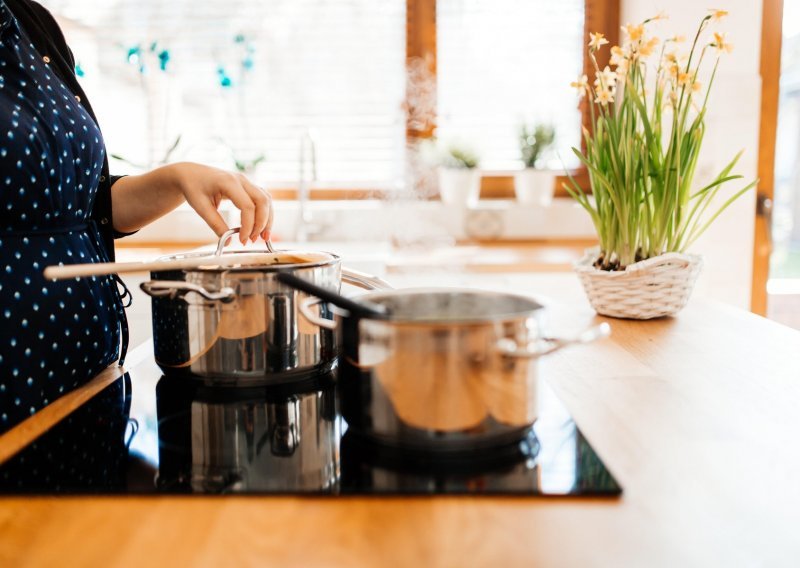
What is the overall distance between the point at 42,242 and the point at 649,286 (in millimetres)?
838

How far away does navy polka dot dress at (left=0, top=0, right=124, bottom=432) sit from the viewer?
75cm

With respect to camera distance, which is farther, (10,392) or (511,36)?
(511,36)

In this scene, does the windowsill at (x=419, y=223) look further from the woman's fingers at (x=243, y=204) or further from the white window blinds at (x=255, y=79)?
the woman's fingers at (x=243, y=204)

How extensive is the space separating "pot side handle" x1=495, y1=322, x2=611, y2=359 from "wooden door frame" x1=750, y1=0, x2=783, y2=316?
92.1 inches

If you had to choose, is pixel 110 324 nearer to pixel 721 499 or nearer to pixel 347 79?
pixel 721 499

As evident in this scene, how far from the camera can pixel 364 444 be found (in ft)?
1.86

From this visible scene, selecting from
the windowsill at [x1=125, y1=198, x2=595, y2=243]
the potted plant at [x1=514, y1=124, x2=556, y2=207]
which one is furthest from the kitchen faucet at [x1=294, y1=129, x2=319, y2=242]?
the potted plant at [x1=514, y1=124, x2=556, y2=207]

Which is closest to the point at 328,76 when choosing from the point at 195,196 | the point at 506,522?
the point at 195,196

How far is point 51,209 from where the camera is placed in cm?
81

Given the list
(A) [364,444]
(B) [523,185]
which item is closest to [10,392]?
(A) [364,444]

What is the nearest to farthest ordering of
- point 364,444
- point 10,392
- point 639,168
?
point 364,444
point 10,392
point 639,168

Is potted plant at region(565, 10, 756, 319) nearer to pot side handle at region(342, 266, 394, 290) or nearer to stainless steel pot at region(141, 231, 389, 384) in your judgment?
pot side handle at region(342, 266, 394, 290)

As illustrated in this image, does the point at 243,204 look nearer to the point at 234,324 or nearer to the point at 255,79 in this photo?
the point at 234,324

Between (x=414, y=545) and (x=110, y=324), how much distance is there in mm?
585
